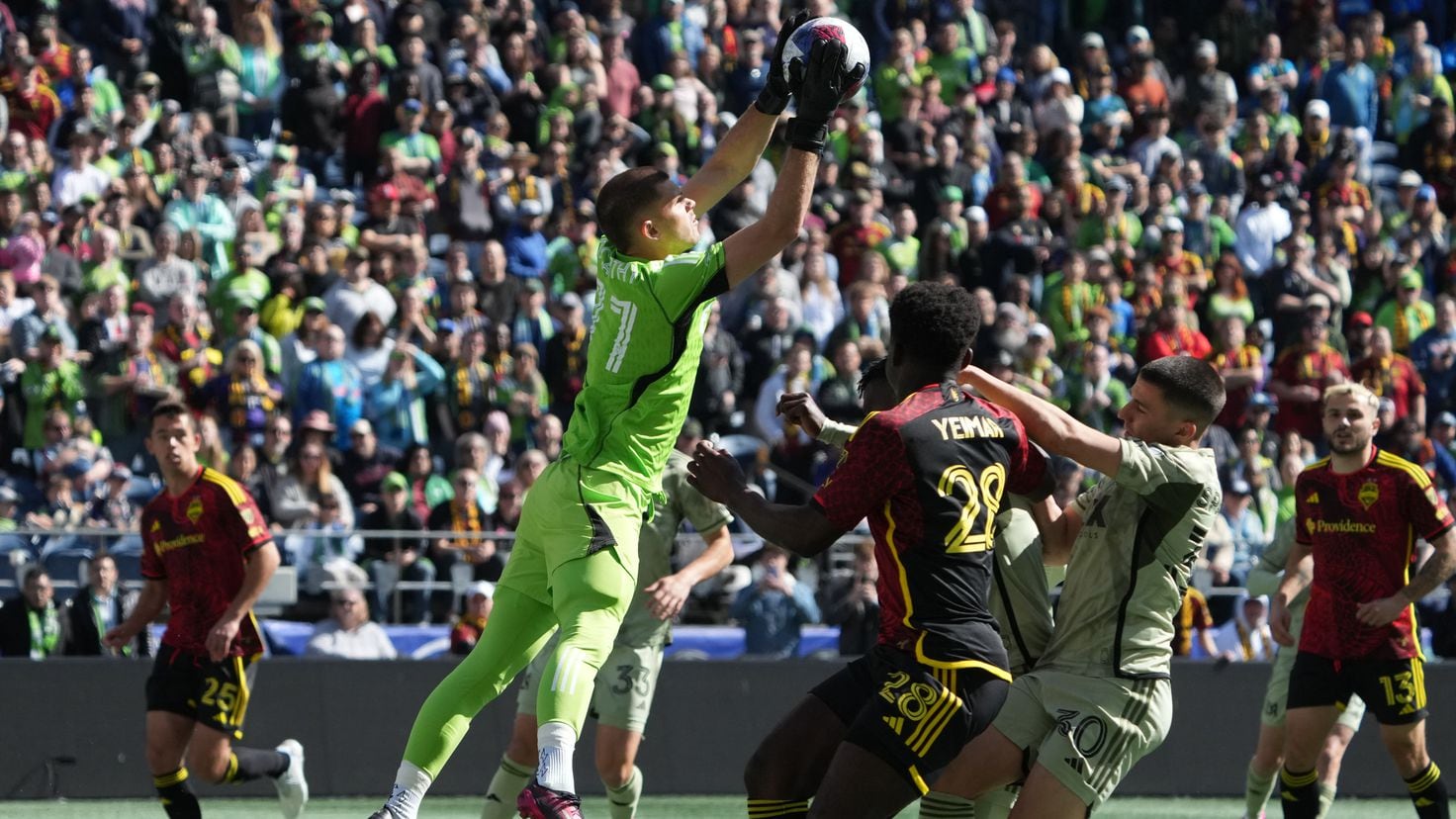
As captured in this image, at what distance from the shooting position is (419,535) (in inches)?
495

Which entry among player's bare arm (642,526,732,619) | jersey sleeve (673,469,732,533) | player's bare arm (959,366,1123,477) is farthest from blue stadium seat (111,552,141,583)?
player's bare arm (959,366,1123,477)

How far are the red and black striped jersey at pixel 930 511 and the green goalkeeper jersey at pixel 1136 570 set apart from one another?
2.48 ft

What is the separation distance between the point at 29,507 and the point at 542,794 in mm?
8925

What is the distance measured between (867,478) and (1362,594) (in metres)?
4.23

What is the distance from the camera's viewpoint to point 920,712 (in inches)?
222

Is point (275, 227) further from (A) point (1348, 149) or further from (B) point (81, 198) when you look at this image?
(A) point (1348, 149)

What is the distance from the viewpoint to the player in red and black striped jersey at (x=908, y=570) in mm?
5641

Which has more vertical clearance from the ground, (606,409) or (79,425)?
(606,409)

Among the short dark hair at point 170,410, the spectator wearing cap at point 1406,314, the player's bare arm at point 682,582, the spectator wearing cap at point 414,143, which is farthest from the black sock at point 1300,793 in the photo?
the spectator wearing cap at point 414,143

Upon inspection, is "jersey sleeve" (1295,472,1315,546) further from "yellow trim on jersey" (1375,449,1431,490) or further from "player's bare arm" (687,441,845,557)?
"player's bare arm" (687,441,845,557)

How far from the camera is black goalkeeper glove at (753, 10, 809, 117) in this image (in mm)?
6723

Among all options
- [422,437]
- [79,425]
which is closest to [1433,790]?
[422,437]

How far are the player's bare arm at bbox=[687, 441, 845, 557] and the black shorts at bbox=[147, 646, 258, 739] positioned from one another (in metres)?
3.66

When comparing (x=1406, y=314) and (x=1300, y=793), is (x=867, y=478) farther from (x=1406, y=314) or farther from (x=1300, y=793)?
(x=1406, y=314)
